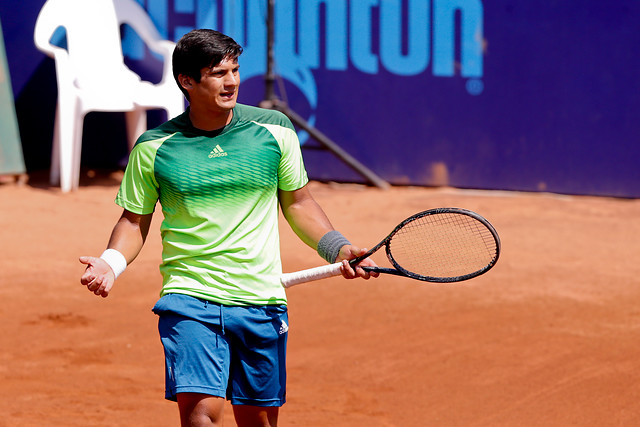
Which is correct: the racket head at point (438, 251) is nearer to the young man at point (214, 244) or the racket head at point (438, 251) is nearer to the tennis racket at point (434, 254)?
the tennis racket at point (434, 254)

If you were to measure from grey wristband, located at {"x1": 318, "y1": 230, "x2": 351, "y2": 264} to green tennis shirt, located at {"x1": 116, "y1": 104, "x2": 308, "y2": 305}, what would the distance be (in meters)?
0.17

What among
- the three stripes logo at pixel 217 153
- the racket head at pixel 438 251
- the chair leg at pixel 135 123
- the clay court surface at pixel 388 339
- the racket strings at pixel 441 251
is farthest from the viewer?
the chair leg at pixel 135 123

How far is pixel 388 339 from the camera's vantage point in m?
5.43

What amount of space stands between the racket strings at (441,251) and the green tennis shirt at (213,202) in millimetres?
673

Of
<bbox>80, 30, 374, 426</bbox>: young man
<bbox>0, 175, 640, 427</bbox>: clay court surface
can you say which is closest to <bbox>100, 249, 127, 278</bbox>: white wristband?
<bbox>80, 30, 374, 426</bbox>: young man

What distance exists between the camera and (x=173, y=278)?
10.4 feet

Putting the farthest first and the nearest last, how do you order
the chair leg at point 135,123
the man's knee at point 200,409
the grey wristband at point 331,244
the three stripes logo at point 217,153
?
the chair leg at point 135,123 < the grey wristband at point 331,244 < the three stripes logo at point 217,153 < the man's knee at point 200,409

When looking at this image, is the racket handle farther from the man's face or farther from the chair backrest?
the chair backrest

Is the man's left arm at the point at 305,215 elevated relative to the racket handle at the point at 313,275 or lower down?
elevated

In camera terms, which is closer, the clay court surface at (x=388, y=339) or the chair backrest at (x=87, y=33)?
the clay court surface at (x=388, y=339)

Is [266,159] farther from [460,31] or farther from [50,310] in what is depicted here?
[460,31]

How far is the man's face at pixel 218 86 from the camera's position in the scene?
121 inches

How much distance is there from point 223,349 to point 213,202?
18.3 inches

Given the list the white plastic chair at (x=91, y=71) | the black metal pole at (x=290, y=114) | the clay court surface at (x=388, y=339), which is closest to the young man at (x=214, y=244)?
the clay court surface at (x=388, y=339)
